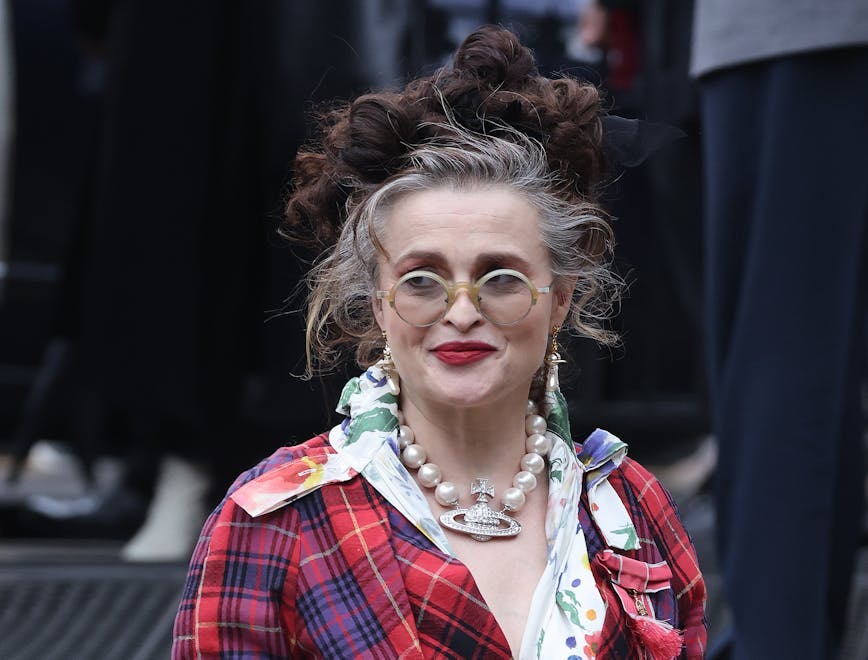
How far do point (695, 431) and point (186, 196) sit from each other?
6.72ft

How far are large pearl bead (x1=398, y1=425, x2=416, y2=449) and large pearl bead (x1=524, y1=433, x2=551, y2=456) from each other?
0.14 m

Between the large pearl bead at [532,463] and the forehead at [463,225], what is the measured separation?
0.75 feet

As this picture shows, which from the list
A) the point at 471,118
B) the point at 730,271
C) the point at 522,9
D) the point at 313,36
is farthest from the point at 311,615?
the point at 522,9

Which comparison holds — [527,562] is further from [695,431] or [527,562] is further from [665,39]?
[695,431]

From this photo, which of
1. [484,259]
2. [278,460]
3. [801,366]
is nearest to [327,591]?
[278,460]

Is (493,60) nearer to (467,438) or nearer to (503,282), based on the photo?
(503,282)

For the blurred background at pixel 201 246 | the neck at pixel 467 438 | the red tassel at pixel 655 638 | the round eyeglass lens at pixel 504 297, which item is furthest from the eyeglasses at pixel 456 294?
the blurred background at pixel 201 246

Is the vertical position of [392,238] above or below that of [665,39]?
below

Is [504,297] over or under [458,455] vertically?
over

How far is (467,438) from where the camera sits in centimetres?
149

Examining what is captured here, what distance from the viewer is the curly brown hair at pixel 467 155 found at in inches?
58.0

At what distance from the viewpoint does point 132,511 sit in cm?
386

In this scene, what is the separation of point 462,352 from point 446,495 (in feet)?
0.52

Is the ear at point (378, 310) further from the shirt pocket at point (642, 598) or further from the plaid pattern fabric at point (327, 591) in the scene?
the shirt pocket at point (642, 598)
